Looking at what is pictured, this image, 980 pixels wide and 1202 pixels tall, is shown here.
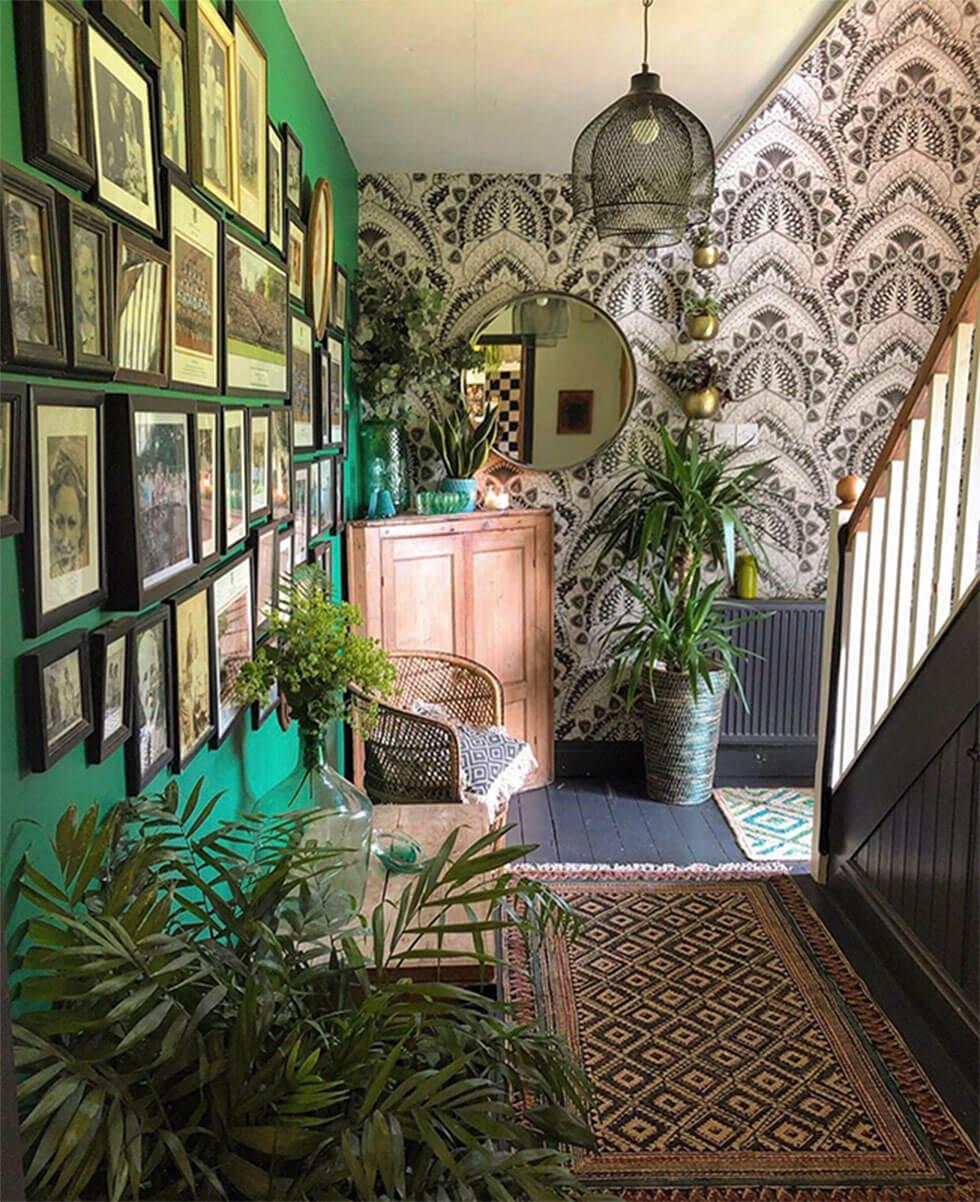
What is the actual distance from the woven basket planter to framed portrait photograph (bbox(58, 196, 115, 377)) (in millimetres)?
3274

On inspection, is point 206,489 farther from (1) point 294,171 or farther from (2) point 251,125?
(1) point 294,171

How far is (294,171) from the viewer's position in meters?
2.58

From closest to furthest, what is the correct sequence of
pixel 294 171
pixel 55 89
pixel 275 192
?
pixel 55 89 < pixel 275 192 < pixel 294 171

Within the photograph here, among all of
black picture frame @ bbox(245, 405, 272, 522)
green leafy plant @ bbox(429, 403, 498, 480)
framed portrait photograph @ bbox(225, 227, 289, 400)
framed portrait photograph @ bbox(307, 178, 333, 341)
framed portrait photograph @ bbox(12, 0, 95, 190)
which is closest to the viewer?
framed portrait photograph @ bbox(12, 0, 95, 190)

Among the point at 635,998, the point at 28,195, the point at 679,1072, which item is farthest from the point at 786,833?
the point at 28,195

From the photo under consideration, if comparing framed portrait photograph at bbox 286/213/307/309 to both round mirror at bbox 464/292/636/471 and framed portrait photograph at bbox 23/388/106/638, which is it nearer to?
framed portrait photograph at bbox 23/388/106/638

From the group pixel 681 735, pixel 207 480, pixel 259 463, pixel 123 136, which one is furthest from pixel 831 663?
pixel 123 136

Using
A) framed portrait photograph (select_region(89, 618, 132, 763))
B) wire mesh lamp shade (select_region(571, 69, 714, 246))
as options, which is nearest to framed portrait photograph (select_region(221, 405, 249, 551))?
framed portrait photograph (select_region(89, 618, 132, 763))

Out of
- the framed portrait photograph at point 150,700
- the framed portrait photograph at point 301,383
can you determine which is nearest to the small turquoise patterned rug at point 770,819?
the framed portrait photograph at point 301,383

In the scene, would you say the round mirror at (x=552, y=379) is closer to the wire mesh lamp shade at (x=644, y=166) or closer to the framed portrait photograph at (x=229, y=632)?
the wire mesh lamp shade at (x=644, y=166)

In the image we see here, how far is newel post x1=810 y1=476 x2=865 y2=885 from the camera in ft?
10.8

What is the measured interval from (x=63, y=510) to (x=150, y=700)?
39cm

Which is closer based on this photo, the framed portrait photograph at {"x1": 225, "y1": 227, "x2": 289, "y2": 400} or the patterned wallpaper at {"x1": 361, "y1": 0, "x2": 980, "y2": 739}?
the framed portrait photograph at {"x1": 225, "y1": 227, "x2": 289, "y2": 400}

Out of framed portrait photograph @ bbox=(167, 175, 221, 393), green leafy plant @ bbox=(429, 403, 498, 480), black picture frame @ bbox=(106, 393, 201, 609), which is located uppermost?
framed portrait photograph @ bbox=(167, 175, 221, 393)
